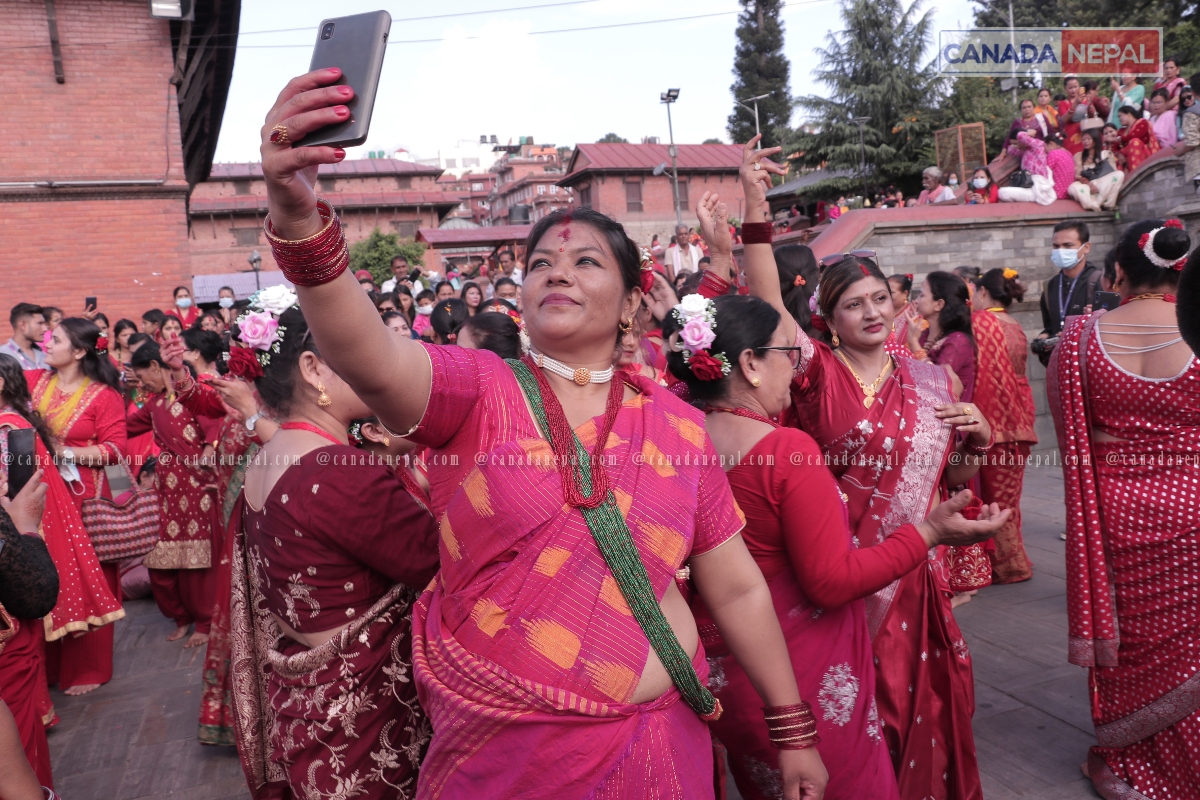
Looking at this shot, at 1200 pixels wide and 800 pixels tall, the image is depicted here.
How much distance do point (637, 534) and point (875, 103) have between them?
96.8ft

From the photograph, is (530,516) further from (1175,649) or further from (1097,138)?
(1097,138)


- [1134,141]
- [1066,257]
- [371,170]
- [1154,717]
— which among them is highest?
[371,170]

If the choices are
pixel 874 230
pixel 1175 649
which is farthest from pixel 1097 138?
pixel 1175 649

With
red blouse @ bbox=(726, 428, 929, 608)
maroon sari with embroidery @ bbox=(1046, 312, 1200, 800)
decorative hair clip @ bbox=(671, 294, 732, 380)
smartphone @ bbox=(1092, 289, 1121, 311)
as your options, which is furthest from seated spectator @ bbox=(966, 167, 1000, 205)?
red blouse @ bbox=(726, 428, 929, 608)

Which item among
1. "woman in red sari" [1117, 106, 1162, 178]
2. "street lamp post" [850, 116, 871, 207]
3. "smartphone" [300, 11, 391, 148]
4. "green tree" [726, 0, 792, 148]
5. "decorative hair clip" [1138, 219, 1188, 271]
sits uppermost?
"green tree" [726, 0, 792, 148]

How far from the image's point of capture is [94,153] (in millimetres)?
11594

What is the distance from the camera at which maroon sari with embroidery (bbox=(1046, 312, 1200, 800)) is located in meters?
2.81

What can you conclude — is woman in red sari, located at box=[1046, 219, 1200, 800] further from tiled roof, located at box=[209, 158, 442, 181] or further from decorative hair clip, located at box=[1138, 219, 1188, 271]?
tiled roof, located at box=[209, 158, 442, 181]

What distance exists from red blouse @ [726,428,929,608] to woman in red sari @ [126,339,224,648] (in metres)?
4.03

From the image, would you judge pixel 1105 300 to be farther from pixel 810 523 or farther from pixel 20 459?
pixel 20 459

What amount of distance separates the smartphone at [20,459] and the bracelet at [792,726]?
257 centimetres

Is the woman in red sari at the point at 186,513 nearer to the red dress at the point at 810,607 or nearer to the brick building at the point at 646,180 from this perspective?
the red dress at the point at 810,607

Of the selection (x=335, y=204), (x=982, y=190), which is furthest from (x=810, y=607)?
(x=335, y=204)
